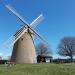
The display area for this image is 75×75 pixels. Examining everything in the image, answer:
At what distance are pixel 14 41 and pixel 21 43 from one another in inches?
72.1

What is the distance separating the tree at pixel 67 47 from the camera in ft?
258

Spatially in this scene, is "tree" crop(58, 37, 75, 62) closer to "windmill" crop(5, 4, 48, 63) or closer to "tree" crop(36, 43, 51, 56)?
"tree" crop(36, 43, 51, 56)

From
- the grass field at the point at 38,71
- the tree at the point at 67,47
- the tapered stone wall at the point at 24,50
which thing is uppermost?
the tree at the point at 67,47

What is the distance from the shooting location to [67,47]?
79062 mm

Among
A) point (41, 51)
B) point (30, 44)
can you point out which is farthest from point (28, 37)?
point (41, 51)

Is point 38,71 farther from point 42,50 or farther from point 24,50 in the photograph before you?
point 42,50

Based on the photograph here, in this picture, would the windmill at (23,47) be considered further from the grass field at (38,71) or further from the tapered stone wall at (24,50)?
Answer: the grass field at (38,71)

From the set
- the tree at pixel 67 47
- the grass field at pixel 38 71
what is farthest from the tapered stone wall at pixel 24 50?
the tree at pixel 67 47

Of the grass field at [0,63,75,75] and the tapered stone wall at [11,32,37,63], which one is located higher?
the tapered stone wall at [11,32,37,63]

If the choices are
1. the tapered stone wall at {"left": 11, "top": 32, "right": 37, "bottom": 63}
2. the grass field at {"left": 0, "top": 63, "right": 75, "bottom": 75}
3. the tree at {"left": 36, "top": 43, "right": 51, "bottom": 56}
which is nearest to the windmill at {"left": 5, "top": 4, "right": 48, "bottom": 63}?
the tapered stone wall at {"left": 11, "top": 32, "right": 37, "bottom": 63}

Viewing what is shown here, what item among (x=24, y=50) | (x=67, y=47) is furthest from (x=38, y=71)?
(x=67, y=47)

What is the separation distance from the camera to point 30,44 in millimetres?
50219

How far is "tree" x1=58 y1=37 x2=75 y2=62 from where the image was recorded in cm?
7869

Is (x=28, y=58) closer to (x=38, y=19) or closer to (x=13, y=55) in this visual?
(x=13, y=55)
